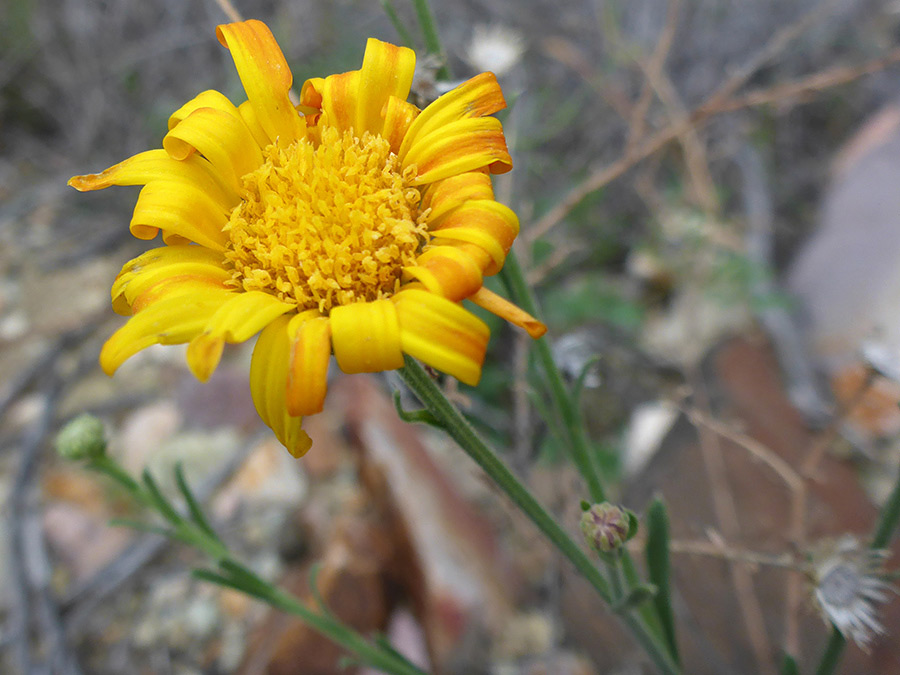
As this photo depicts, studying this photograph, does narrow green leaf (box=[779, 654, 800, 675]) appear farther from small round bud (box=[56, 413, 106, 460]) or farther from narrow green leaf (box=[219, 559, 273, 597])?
small round bud (box=[56, 413, 106, 460])

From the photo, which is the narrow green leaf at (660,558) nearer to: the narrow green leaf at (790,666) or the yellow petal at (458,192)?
the narrow green leaf at (790,666)

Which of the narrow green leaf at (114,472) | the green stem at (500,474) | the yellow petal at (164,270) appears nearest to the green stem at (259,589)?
the narrow green leaf at (114,472)

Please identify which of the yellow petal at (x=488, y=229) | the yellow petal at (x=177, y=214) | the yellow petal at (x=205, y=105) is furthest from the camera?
the yellow petal at (x=205, y=105)

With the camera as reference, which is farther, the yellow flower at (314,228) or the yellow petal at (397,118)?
the yellow petal at (397,118)

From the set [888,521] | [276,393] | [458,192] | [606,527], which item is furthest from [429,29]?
[888,521]

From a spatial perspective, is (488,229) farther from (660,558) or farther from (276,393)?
(660,558)

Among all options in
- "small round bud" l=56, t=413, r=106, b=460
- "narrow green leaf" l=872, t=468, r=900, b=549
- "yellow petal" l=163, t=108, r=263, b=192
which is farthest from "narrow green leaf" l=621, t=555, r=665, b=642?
"small round bud" l=56, t=413, r=106, b=460

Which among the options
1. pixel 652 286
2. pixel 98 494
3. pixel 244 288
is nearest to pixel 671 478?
pixel 652 286
